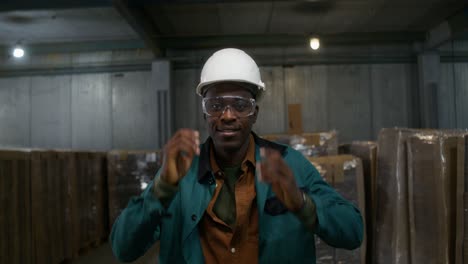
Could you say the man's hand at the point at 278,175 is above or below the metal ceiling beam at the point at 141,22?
below

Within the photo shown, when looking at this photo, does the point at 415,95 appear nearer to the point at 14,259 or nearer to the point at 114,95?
the point at 114,95

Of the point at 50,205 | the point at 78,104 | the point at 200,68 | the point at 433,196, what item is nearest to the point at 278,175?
the point at 433,196

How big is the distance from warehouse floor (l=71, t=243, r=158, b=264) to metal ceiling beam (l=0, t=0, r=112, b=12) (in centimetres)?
450

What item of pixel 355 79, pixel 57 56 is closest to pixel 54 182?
pixel 57 56

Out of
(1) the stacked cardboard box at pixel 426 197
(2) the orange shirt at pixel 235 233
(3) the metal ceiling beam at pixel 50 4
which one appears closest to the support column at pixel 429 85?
(1) the stacked cardboard box at pixel 426 197

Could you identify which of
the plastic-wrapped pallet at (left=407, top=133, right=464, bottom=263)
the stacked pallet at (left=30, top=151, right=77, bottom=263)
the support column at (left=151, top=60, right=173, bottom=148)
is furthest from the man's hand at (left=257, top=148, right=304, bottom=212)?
the support column at (left=151, top=60, right=173, bottom=148)

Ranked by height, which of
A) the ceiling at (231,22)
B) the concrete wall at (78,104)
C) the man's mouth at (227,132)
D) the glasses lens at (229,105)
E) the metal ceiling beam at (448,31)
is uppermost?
the ceiling at (231,22)

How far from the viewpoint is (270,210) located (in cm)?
193

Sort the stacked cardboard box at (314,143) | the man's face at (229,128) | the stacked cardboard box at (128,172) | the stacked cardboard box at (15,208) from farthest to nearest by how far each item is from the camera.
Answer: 1. the stacked cardboard box at (128,172)
2. the stacked cardboard box at (314,143)
3. the stacked cardboard box at (15,208)
4. the man's face at (229,128)

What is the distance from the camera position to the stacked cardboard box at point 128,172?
753 centimetres

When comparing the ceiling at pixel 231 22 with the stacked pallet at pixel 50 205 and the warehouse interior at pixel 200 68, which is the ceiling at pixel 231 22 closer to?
the warehouse interior at pixel 200 68

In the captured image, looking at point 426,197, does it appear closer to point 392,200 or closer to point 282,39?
point 392,200

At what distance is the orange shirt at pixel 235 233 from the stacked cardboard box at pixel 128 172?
5.71 meters

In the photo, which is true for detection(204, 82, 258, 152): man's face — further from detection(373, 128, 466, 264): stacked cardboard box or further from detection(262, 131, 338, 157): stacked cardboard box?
detection(262, 131, 338, 157): stacked cardboard box
